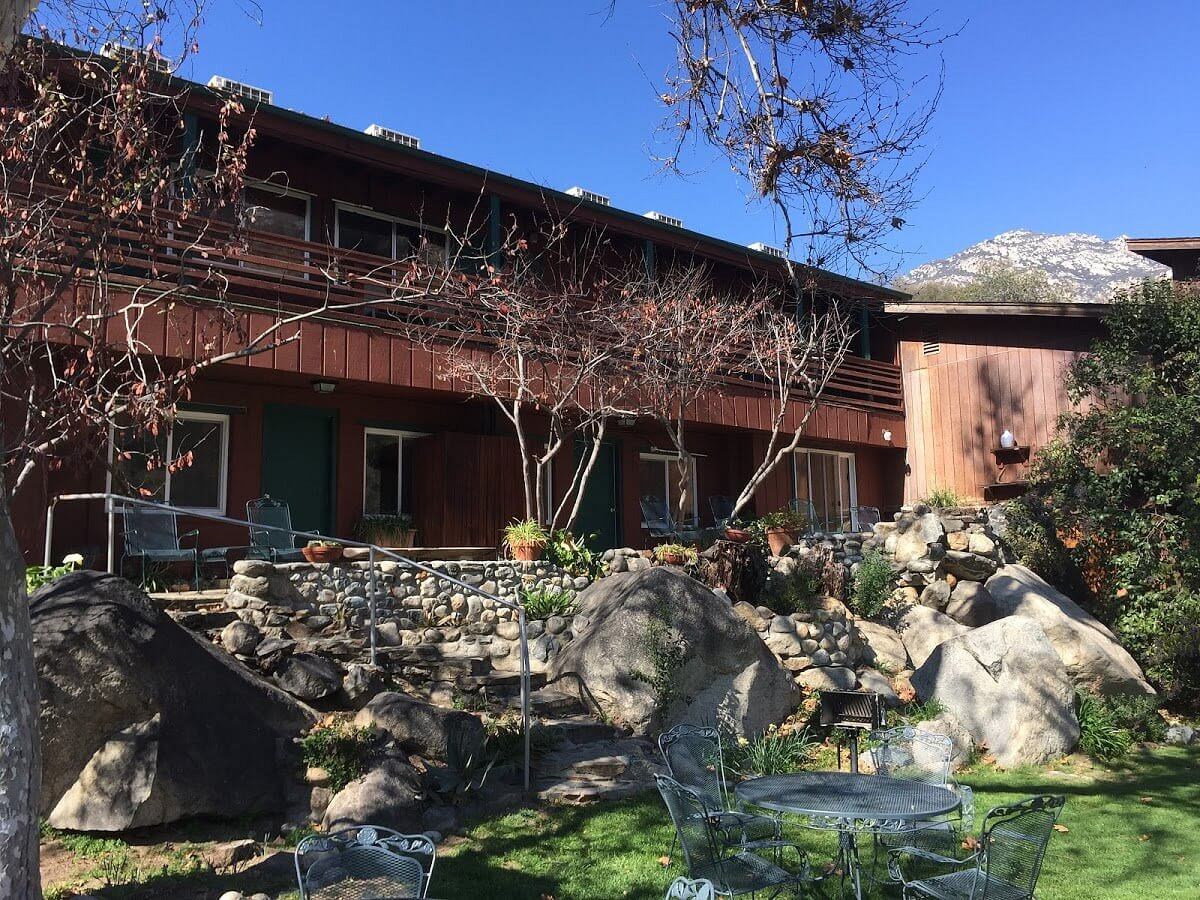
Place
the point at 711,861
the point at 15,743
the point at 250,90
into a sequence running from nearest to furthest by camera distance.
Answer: the point at 15,743 < the point at 711,861 < the point at 250,90

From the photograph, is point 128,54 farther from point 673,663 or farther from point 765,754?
point 765,754

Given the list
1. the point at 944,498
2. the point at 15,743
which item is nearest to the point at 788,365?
the point at 944,498

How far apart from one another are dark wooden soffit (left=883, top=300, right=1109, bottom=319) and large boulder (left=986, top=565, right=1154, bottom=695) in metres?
7.49

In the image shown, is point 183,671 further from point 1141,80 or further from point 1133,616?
point 1133,616

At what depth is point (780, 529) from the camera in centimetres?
1428

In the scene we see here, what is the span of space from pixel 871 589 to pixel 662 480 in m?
5.81

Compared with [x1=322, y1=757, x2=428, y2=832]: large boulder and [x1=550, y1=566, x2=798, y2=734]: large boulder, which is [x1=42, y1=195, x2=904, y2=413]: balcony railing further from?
[x1=322, y1=757, x2=428, y2=832]: large boulder

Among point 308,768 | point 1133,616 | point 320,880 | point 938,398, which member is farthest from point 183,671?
point 938,398

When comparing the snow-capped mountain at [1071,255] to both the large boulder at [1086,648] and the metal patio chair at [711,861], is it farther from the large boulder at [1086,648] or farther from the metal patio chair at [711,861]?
the metal patio chair at [711,861]

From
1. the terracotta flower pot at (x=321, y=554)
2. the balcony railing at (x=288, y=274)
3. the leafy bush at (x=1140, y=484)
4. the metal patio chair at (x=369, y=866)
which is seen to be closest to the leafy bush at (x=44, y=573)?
the terracotta flower pot at (x=321, y=554)

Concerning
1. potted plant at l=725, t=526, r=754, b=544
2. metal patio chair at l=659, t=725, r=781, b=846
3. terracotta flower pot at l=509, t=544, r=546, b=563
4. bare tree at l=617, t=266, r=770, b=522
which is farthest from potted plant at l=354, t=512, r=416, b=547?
metal patio chair at l=659, t=725, r=781, b=846

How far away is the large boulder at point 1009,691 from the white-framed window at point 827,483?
9596 mm

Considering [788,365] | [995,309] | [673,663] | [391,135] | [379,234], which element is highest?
[391,135]

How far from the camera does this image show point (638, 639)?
877 centimetres
